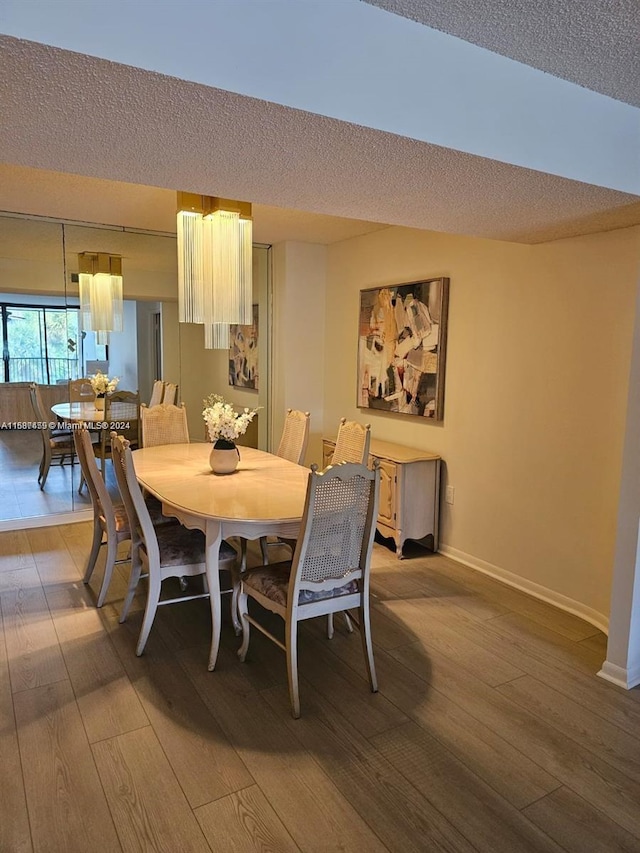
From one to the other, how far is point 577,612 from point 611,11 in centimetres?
295

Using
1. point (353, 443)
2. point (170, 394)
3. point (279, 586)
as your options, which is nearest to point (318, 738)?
point (279, 586)

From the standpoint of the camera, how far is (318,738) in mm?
2252

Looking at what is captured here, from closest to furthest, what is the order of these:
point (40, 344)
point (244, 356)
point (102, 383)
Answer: point (40, 344) < point (102, 383) < point (244, 356)

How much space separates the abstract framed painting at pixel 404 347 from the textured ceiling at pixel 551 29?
7.08ft

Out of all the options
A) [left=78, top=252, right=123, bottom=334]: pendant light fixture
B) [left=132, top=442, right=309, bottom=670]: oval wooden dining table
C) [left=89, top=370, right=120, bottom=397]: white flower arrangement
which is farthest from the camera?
[left=89, top=370, right=120, bottom=397]: white flower arrangement

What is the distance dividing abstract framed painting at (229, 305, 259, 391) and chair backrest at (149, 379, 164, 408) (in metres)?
0.86

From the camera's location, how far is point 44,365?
15.7ft

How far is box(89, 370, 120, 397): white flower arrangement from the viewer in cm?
502

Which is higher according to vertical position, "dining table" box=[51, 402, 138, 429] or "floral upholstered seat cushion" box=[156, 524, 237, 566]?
"dining table" box=[51, 402, 138, 429]

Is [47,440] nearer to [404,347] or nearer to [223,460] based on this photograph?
[223,460]

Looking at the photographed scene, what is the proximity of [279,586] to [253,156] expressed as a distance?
1.75 meters

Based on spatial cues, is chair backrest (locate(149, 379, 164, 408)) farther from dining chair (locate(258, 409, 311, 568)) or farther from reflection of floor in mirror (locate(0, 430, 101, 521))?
dining chair (locate(258, 409, 311, 568))

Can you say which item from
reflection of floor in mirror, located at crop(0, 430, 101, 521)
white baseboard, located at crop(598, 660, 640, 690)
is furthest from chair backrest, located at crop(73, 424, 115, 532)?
white baseboard, located at crop(598, 660, 640, 690)

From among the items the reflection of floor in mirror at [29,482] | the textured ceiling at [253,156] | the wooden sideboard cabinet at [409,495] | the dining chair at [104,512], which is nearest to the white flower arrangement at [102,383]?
the reflection of floor in mirror at [29,482]
